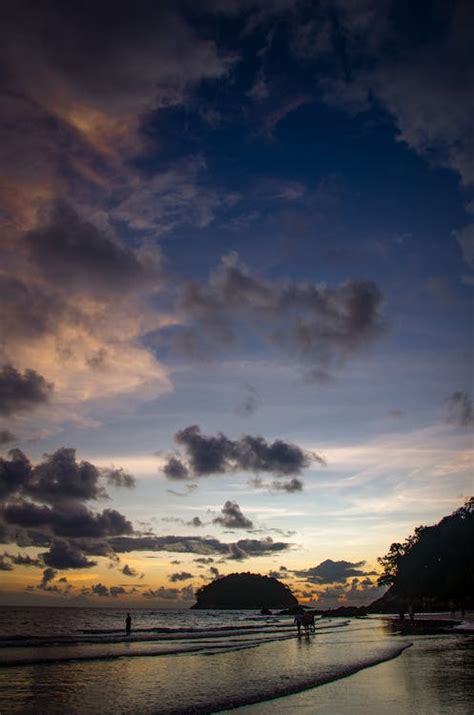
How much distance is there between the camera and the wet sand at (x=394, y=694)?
15.9 m

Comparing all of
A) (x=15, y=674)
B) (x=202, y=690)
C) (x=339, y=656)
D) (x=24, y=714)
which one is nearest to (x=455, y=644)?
(x=339, y=656)

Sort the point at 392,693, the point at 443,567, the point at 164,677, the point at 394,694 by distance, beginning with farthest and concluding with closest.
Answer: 1. the point at 443,567
2. the point at 164,677
3. the point at 392,693
4. the point at 394,694

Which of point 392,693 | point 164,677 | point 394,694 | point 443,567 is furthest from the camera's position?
point 443,567

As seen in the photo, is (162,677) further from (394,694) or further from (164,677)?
(394,694)

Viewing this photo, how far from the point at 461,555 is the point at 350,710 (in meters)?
99.9

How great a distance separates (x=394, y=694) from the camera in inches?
729

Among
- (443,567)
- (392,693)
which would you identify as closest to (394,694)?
(392,693)

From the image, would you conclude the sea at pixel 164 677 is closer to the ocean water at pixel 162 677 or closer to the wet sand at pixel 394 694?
the ocean water at pixel 162 677

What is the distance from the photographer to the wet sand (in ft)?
52.2

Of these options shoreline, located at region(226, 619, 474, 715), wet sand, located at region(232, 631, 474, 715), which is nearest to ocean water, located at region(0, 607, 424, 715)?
shoreline, located at region(226, 619, 474, 715)

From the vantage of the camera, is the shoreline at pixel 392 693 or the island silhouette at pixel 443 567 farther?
the island silhouette at pixel 443 567

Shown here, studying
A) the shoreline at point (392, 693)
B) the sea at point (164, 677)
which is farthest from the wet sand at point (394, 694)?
the sea at point (164, 677)

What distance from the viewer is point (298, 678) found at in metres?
24.4

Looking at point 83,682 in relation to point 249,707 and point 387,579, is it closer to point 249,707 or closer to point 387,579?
point 249,707
